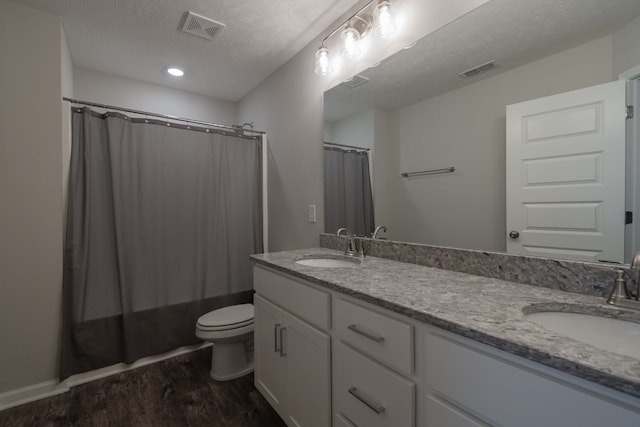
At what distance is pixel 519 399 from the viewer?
0.59 m

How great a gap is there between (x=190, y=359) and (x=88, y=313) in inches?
30.5

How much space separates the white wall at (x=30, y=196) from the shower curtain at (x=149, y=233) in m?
0.09

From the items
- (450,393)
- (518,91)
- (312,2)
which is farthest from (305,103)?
(450,393)

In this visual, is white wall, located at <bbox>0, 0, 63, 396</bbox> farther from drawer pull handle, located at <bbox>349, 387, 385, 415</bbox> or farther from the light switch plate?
drawer pull handle, located at <bbox>349, 387, 385, 415</bbox>

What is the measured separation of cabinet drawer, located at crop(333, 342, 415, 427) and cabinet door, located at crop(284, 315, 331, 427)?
0.06 metres

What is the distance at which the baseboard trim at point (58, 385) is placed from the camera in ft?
5.33

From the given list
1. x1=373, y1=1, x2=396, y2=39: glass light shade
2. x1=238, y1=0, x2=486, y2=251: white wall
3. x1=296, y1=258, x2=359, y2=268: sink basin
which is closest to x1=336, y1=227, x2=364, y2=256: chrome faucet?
x1=296, y1=258, x2=359, y2=268: sink basin

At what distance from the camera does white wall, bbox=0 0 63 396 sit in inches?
63.5

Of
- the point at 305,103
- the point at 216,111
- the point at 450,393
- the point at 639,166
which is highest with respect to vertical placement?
the point at 216,111

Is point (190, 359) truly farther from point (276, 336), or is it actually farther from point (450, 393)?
point (450, 393)

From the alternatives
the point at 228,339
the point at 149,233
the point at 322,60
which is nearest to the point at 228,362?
the point at 228,339

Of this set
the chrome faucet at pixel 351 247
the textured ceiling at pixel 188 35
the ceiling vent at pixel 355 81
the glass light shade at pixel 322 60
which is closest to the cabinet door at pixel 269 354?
the chrome faucet at pixel 351 247

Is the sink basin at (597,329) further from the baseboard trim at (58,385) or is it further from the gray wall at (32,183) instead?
the baseboard trim at (58,385)

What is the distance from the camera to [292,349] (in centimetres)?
133
